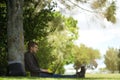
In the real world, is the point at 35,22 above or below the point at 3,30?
above

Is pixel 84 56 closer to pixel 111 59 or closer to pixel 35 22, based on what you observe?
pixel 111 59

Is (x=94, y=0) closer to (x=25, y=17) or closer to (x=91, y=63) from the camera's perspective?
(x=25, y=17)

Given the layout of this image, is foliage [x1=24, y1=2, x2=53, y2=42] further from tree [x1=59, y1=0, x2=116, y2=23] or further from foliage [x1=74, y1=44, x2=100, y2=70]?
foliage [x1=74, y1=44, x2=100, y2=70]

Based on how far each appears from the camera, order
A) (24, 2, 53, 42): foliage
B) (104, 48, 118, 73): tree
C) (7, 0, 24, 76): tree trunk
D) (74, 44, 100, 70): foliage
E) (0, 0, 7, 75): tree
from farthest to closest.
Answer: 1. (104, 48, 118, 73): tree
2. (74, 44, 100, 70): foliage
3. (24, 2, 53, 42): foliage
4. (0, 0, 7, 75): tree
5. (7, 0, 24, 76): tree trunk

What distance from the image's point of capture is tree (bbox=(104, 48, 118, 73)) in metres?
107

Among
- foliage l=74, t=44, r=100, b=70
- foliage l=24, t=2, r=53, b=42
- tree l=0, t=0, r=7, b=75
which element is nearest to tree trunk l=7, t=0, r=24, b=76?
tree l=0, t=0, r=7, b=75

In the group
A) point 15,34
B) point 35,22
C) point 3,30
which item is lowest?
point 15,34

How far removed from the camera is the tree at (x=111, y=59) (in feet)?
352

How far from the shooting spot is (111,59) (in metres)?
110

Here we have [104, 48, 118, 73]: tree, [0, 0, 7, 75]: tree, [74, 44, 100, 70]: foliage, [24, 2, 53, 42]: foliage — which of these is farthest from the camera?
[104, 48, 118, 73]: tree

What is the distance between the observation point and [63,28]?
22562 mm

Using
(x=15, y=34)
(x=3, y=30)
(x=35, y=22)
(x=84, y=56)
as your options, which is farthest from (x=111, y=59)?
(x=15, y=34)

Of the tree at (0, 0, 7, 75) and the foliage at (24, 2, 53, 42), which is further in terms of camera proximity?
the foliage at (24, 2, 53, 42)

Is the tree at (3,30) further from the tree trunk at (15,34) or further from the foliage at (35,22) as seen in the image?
the tree trunk at (15,34)
